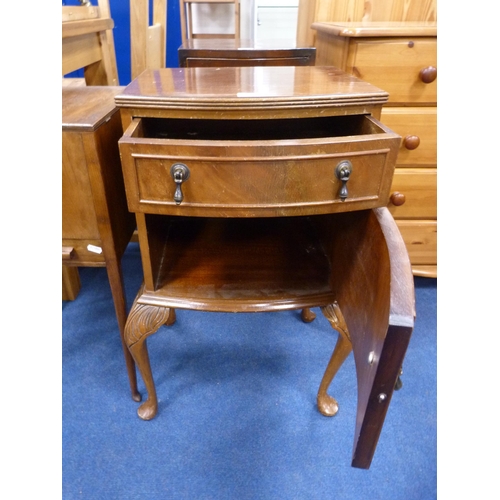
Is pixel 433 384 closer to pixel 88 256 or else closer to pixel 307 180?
pixel 307 180

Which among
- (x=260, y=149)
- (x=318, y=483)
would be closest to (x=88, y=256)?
(x=260, y=149)

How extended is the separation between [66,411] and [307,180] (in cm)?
80

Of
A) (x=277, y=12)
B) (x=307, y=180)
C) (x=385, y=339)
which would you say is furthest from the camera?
(x=277, y=12)

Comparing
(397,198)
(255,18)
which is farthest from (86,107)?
(255,18)

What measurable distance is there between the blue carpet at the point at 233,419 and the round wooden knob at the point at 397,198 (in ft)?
1.32

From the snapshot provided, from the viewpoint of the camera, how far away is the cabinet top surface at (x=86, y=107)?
1.84 feet

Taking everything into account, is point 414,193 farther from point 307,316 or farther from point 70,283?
point 70,283

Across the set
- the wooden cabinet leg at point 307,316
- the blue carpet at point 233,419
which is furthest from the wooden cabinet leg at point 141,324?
the wooden cabinet leg at point 307,316

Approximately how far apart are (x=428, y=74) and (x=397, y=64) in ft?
0.23

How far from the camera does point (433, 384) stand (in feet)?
3.25

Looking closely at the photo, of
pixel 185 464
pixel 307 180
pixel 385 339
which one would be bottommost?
pixel 185 464

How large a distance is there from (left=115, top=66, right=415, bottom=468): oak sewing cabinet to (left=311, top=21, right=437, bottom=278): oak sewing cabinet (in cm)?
14

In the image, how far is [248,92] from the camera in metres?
0.55

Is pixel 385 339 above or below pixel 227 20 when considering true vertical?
below
